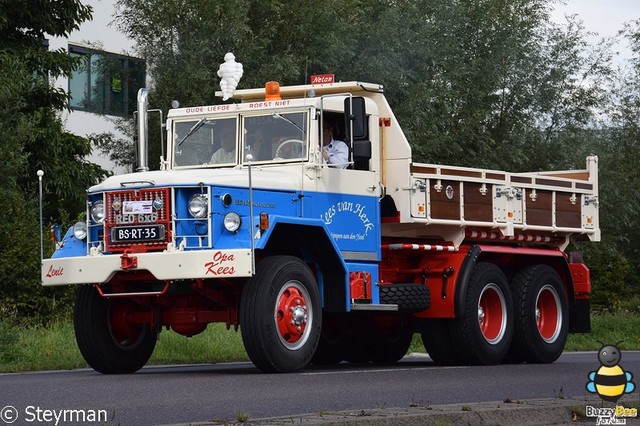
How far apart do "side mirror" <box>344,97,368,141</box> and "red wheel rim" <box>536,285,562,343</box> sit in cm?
478

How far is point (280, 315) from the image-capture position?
14531 mm

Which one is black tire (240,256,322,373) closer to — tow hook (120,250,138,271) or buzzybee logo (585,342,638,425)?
tow hook (120,250,138,271)

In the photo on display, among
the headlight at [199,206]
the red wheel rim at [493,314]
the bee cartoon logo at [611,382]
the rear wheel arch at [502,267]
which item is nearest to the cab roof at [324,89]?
the rear wheel arch at [502,267]

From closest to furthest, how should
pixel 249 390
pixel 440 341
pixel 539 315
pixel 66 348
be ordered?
pixel 249 390 → pixel 440 341 → pixel 66 348 → pixel 539 315

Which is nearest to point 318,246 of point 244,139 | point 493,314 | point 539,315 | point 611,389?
point 244,139

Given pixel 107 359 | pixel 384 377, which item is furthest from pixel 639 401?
pixel 107 359

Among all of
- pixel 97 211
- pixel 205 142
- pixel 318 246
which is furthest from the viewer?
pixel 205 142

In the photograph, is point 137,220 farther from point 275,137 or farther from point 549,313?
point 549,313

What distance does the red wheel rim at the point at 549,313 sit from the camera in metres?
19.4

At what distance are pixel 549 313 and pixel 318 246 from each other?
17.0ft

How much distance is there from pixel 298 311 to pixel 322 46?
23.3 meters

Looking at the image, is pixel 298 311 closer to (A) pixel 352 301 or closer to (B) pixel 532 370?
(A) pixel 352 301

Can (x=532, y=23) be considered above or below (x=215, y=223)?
above

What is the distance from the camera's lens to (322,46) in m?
37.3
